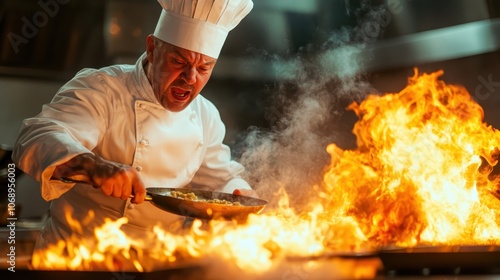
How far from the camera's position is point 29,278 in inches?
63.9

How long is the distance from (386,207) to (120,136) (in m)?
1.32

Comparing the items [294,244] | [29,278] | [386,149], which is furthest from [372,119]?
[29,278]

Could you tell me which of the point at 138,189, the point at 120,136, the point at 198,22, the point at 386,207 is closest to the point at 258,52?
the point at 198,22

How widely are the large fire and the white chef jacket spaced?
9cm

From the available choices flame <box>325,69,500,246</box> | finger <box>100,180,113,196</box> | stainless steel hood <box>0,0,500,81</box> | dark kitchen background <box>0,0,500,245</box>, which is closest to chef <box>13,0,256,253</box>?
finger <box>100,180,113,196</box>

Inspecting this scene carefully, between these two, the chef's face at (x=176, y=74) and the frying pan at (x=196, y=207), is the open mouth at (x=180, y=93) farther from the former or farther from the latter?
the frying pan at (x=196, y=207)

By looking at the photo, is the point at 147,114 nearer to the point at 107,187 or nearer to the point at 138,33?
the point at 107,187

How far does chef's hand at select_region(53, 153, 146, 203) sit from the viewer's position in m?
1.82

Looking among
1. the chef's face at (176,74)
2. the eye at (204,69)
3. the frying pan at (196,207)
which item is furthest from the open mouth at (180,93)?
the frying pan at (196,207)

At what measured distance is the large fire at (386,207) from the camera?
2051 millimetres

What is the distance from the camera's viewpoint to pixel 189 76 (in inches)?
92.0

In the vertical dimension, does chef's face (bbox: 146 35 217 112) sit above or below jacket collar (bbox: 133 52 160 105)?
above

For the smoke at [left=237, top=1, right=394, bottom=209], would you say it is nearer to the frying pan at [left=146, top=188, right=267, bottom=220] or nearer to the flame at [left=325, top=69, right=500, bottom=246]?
the flame at [left=325, top=69, right=500, bottom=246]

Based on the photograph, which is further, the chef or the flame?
the flame
